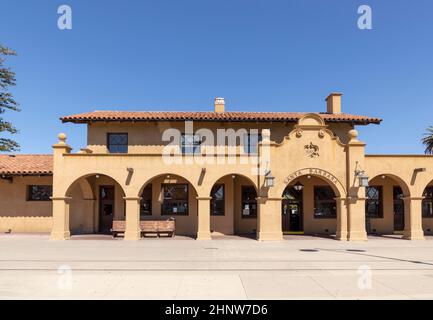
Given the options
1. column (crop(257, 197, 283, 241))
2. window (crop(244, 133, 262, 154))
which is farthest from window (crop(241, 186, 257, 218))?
column (crop(257, 197, 283, 241))

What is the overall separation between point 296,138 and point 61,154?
12.3m

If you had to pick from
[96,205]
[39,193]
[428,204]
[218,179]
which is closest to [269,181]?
[218,179]

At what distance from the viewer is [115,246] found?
622 inches

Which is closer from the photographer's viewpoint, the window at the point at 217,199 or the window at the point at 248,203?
the window at the point at 217,199

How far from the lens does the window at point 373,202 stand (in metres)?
22.2

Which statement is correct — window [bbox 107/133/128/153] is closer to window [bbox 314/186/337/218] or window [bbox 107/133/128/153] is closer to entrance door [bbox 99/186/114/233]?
entrance door [bbox 99/186/114/233]

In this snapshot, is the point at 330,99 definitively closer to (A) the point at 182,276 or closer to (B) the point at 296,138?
(B) the point at 296,138

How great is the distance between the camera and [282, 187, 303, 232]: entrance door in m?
→ 22.3

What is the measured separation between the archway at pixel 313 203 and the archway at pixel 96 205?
999cm

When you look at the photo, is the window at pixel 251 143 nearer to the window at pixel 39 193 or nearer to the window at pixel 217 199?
the window at pixel 217 199

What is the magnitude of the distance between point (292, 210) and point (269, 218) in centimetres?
444

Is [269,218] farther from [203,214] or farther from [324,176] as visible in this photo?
[324,176]

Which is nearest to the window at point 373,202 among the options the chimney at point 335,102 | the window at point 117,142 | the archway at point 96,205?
the chimney at point 335,102
